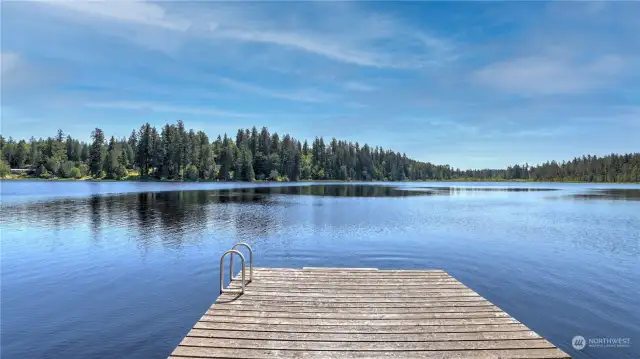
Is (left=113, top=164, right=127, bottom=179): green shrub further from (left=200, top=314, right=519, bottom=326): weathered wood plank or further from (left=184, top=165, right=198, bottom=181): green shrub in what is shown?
(left=200, top=314, right=519, bottom=326): weathered wood plank

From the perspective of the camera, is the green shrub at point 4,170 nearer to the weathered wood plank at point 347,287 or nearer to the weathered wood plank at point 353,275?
the weathered wood plank at point 353,275

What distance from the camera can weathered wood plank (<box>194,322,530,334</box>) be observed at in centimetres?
921

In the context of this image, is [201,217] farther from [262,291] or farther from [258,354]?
[258,354]

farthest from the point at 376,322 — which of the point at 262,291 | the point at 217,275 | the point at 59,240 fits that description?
the point at 59,240

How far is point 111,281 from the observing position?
18.0m

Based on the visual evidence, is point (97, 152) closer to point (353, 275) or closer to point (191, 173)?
point (191, 173)

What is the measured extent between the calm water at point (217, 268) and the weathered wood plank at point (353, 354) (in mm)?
4041

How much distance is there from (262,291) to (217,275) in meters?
7.76

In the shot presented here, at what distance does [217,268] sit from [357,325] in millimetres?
13125

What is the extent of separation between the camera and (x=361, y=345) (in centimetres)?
849

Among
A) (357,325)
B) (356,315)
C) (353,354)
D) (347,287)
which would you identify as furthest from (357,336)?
(347,287)

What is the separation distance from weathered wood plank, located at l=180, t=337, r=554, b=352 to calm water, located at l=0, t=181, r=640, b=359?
3.85 metres

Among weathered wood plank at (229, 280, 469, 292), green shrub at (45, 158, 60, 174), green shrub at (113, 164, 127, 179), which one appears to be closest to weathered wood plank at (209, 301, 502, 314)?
weathered wood plank at (229, 280, 469, 292)

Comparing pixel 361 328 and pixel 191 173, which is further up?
pixel 191 173
